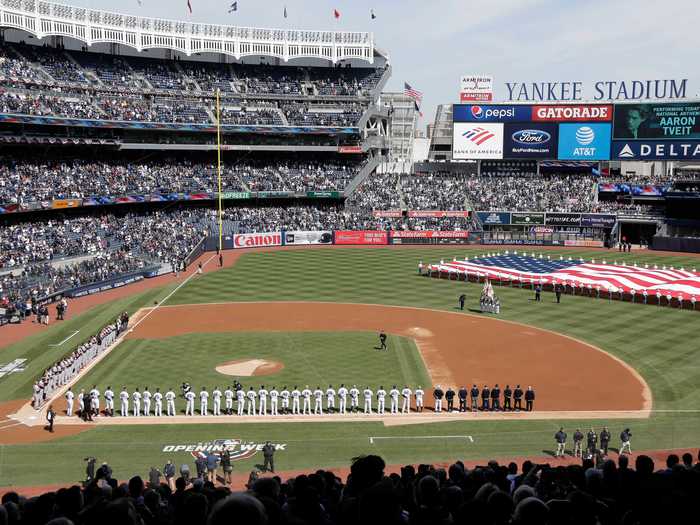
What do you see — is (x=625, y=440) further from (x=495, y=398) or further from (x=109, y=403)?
(x=109, y=403)

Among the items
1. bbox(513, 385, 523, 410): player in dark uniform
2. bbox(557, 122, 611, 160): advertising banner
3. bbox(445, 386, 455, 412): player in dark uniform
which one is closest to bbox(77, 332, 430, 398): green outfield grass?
bbox(445, 386, 455, 412): player in dark uniform

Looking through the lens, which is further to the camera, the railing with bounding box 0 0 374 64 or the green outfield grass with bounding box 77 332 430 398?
the railing with bounding box 0 0 374 64

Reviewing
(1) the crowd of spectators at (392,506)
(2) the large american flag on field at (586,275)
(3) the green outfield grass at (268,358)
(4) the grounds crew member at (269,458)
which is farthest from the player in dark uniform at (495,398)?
(2) the large american flag on field at (586,275)

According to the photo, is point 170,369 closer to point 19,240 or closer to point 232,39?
point 19,240

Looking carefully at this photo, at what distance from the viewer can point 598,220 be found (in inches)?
3184

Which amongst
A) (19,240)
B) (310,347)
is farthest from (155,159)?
(310,347)

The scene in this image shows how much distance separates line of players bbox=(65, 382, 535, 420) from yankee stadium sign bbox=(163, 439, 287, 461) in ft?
9.04

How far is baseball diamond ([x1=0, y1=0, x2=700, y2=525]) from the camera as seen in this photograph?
10.0 meters

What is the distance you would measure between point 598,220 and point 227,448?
6921cm

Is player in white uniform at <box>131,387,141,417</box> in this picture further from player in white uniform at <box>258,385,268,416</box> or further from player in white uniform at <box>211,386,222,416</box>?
player in white uniform at <box>258,385,268,416</box>

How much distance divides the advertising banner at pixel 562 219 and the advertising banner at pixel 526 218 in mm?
800

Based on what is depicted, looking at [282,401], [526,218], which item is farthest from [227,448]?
[526,218]

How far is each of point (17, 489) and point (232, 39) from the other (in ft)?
269

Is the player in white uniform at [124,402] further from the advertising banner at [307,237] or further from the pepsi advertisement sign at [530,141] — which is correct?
the pepsi advertisement sign at [530,141]
